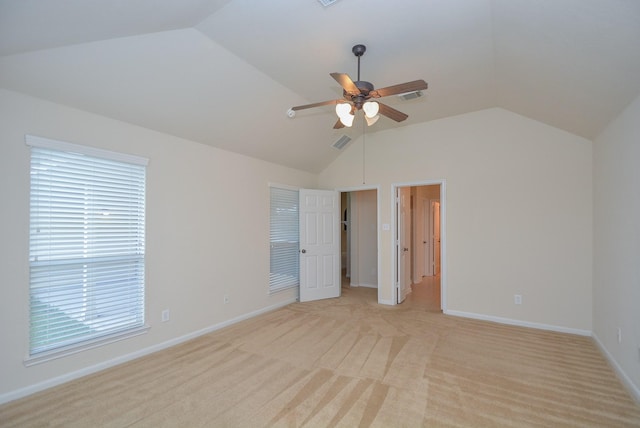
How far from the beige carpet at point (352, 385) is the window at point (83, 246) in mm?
455

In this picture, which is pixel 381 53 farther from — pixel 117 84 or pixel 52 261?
pixel 52 261

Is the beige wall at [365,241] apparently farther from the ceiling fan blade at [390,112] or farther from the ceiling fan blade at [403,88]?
the ceiling fan blade at [403,88]

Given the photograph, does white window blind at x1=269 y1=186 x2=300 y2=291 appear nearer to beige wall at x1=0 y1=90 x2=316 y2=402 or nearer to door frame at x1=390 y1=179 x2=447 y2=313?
beige wall at x1=0 y1=90 x2=316 y2=402

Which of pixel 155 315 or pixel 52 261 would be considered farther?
pixel 155 315

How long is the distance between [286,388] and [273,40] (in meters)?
3.08

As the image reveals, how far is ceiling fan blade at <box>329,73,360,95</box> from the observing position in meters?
2.18

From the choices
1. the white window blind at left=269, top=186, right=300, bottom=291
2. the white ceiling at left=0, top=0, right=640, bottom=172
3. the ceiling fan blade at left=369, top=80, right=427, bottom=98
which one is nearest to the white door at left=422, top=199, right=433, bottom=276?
the white window blind at left=269, top=186, right=300, bottom=291

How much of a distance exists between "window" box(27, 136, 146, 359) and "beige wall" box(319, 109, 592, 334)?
157 inches

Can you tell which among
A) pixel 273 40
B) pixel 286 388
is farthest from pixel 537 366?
pixel 273 40

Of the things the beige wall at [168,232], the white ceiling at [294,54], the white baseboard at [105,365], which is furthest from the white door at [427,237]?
the white baseboard at [105,365]

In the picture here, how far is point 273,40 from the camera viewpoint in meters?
2.59

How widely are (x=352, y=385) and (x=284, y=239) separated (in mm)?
2983

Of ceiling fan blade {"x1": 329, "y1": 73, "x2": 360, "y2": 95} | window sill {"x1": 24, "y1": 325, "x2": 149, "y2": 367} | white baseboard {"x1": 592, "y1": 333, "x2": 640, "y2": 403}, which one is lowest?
white baseboard {"x1": 592, "y1": 333, "x2": 640, "y2": 403}

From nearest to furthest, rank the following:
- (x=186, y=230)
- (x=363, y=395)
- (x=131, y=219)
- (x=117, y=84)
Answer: (x=363, y=395), (x=117, y=84), (x=131, y=219), (x=186, y=230)
